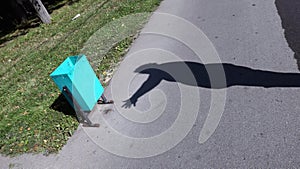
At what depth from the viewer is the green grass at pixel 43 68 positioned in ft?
15.0

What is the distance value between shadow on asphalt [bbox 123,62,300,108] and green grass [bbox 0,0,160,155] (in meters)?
1.26

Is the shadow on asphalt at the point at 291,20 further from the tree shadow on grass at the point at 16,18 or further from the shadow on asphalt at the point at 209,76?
the tree shadow on grass at the point at 16,18

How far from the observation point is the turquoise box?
13.2 feet

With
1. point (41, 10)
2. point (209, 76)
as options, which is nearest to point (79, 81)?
point (209, 76)

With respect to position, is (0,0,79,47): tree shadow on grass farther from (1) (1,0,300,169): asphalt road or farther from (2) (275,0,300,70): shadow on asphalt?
(2) (275,0,300,70): shadow on asphalt

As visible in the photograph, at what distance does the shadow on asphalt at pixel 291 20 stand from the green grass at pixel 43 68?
3729mm

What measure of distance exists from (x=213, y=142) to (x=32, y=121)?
3499 millimetres

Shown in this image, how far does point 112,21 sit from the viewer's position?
337 inches

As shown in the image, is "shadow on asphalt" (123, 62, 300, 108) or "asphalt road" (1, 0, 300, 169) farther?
"shadow on asphalt" (123, 62, 300, 108)

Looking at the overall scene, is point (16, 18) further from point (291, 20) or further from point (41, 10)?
point (291, 20)

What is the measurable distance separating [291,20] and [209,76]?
8.60 feet

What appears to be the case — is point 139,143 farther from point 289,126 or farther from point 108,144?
point 289,126

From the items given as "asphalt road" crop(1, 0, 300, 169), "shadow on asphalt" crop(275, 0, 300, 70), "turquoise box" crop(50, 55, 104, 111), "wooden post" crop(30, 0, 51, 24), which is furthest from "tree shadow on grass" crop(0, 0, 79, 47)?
"shadow on asphalt" crop(275, 0, 300, 70)

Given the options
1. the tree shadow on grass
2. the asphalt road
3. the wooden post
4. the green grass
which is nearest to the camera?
the asphalt road
